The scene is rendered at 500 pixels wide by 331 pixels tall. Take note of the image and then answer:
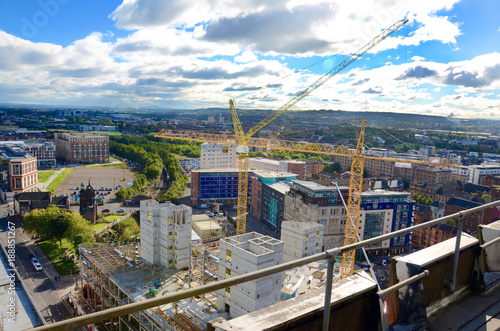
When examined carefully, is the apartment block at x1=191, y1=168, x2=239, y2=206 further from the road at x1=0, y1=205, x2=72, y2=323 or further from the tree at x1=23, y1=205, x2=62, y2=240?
the road at x1=0, y1=205, x2=72, y2=323

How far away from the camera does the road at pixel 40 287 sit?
8962mm

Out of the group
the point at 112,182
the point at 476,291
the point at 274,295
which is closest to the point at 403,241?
the point at 274,295

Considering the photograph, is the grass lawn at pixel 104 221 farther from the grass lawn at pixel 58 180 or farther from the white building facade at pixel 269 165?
the white building facade at pixel 269 165

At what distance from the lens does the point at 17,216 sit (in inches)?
624

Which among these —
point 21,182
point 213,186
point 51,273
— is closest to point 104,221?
point 51,273

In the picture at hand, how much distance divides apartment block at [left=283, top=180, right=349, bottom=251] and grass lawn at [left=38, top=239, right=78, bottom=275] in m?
8.57

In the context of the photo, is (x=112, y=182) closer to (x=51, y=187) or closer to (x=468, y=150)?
(x=51, y=187)

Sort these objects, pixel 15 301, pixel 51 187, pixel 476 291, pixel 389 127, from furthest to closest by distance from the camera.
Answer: pixel 389 127, pixel 51 187, pixel 15 301, pixel 476 291

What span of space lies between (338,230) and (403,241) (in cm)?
285

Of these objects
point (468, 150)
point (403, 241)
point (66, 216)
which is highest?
point (468, 150)

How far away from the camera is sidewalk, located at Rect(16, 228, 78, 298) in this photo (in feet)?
33.9

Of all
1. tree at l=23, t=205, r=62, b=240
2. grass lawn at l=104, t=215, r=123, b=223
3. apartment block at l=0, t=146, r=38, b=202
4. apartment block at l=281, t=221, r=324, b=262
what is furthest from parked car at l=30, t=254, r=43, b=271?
apartment block at l=0, t=146, r=38, b=202

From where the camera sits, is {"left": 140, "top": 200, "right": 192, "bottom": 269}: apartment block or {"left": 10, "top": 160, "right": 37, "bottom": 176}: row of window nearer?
{"left": 140, "top": 200, "right": 192, "bottom": 269}: apartment block

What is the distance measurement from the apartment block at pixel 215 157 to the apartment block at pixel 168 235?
1744cm
